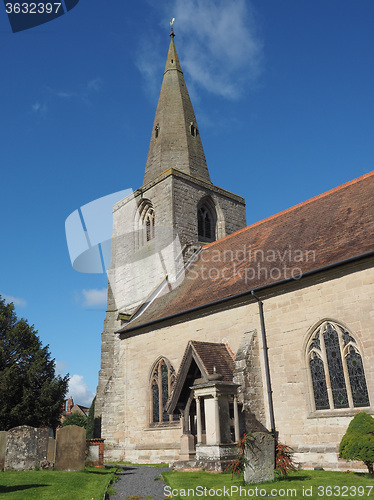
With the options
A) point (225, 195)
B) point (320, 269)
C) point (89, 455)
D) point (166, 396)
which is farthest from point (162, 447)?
point (225, 195)

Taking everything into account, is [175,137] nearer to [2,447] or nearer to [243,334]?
[243,334]

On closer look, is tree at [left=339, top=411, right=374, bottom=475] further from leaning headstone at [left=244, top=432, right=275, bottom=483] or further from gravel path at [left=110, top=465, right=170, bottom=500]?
gravel path at [left=110, top=465, right=170, bottom=500]

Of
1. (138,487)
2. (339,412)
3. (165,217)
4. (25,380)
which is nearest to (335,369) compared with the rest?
(339,412)

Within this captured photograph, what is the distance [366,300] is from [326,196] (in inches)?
297

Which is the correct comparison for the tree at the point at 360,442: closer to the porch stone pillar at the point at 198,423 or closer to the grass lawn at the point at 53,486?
the porch stone pillar at the point at 198,423

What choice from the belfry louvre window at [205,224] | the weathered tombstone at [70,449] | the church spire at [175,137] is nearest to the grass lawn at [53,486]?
the weathered tombstone at [70,449]

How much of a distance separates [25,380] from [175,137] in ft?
58.2

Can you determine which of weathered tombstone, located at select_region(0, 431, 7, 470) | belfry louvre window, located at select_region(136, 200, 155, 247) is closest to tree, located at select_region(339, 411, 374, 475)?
weathered tombstone, located at select_region(0, 431, 7, 470)

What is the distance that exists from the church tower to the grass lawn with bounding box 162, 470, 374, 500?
40.5 ft

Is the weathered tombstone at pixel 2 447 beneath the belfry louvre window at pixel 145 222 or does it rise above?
beneath

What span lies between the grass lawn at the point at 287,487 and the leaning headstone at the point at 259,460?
7.0 inches

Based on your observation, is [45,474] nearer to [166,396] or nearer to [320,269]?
[166,396]

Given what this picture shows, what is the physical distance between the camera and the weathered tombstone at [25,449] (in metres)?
13.0

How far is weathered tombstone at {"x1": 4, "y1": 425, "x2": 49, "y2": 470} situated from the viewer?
12977mm
